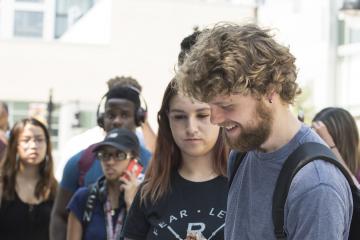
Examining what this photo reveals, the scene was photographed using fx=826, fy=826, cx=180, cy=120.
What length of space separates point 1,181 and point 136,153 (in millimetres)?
1758

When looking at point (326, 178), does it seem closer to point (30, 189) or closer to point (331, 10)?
point (30, 189)

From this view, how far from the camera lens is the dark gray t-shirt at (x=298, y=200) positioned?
236cm

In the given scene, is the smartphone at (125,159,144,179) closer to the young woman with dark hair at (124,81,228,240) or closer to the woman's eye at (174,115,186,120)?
the young woman with dark hair at (124,81,228,240)

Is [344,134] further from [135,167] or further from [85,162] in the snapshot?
[85,162]

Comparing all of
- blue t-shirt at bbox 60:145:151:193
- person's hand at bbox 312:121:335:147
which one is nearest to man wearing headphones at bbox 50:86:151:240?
blue t-shirt at bbox 60:145:151:193

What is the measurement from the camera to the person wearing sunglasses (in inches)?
180

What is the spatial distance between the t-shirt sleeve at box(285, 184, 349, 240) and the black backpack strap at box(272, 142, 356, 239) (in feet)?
0.27

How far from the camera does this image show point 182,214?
360cm

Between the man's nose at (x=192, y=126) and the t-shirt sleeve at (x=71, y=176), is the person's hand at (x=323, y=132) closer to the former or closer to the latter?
the man's nose at (x=192, y=126)

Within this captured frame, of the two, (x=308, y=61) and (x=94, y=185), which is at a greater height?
(x=308, y=61)

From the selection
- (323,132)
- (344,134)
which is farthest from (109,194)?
(344,134)

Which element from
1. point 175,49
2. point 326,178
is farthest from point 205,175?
point 175,49

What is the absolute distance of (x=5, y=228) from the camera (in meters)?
5.98

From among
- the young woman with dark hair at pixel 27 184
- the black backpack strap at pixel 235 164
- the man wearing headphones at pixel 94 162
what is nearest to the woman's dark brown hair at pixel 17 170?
the young woman with dark hair at pixel 27 184
